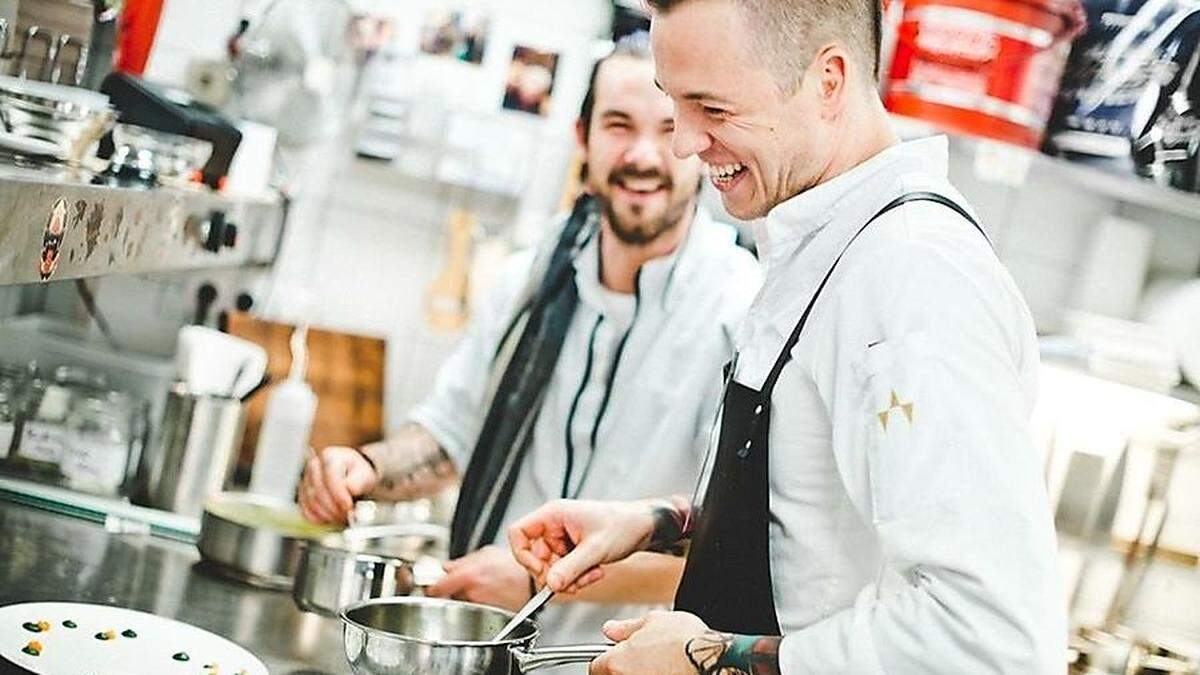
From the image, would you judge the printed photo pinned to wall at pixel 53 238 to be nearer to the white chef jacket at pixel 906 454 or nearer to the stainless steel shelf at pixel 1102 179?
the white chef jacket at pixel 906 454

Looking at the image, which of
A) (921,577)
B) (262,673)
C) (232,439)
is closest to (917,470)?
(921,577)

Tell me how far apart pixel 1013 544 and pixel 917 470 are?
0.10 metres

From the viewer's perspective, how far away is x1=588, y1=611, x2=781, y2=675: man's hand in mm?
1486

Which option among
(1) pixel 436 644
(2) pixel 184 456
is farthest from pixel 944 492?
(2) pixel 184 456

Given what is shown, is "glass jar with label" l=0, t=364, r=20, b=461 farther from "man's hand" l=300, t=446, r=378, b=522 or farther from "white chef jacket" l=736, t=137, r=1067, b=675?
"white chef jacket" l=736, t=137, r=1067, b=675

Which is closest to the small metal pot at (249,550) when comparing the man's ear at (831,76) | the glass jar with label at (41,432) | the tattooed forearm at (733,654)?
the glass jar with label at (41,432)

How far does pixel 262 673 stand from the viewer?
198 cm

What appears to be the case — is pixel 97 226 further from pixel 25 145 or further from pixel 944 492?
pixel 944 492

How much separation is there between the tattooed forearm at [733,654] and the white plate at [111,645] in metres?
0.72

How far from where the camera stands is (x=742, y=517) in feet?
5.41

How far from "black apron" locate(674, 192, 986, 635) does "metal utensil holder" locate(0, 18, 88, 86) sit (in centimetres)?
119

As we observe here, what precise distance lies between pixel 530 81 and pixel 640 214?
73.9 inches

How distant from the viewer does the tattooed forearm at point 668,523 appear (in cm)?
201

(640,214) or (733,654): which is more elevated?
(640,214)
